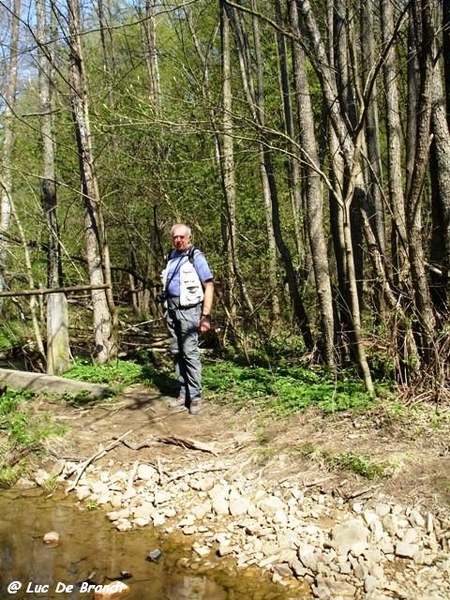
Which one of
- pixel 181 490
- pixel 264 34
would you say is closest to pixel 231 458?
pixel 181 490

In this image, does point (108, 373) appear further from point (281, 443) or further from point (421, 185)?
point (421, 185)

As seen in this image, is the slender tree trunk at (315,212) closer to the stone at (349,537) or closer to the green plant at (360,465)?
the green plant at (360,465)

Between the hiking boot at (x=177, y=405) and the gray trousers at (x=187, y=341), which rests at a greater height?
the gray trousers at (x=187, y=341)

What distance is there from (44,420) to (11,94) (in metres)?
12.1

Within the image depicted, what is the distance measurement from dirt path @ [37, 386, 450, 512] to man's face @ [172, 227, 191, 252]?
168 cm

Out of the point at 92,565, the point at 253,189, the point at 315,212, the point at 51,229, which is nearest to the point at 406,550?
the point at 92,565

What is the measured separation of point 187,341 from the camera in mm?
6113

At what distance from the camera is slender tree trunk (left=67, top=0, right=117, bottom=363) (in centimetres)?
736

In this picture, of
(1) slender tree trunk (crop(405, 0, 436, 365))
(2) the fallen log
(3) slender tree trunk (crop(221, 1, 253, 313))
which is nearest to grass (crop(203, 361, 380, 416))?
(1) slender tree trunk (crop(405, 0, 436, 365))

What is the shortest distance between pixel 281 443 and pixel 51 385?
3.24 meters

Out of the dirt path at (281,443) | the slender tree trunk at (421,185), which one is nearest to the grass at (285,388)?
the dirt path at (281,443)

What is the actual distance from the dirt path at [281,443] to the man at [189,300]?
0.47 m

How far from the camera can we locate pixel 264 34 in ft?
48.3

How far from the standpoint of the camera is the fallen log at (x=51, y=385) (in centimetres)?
689
